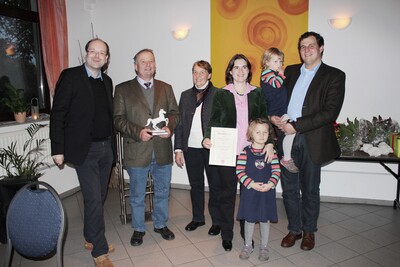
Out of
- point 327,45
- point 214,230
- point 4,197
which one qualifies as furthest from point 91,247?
point 327,45

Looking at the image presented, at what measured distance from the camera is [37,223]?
1744mm

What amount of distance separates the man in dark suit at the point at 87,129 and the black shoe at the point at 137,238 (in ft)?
1.42

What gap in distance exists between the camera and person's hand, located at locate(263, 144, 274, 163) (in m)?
2.57

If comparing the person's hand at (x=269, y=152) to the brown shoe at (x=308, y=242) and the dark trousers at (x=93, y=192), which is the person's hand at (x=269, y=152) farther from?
the dark trousers at (x=93, y=192)

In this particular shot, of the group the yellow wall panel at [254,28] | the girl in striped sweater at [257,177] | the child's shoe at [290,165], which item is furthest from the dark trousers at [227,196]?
the yellow wall panel at [254,28]

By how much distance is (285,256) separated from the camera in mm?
2924

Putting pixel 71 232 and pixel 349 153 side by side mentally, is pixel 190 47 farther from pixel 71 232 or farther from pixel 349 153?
pixel 71 232

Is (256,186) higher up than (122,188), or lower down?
higher up

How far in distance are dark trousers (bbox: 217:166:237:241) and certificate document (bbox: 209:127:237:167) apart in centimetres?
18

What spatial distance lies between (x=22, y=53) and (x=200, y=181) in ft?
10.1

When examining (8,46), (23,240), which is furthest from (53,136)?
(8,46)

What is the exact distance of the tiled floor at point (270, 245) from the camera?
284cm

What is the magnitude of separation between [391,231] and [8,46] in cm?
511

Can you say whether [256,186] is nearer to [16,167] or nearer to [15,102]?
[16,167]
